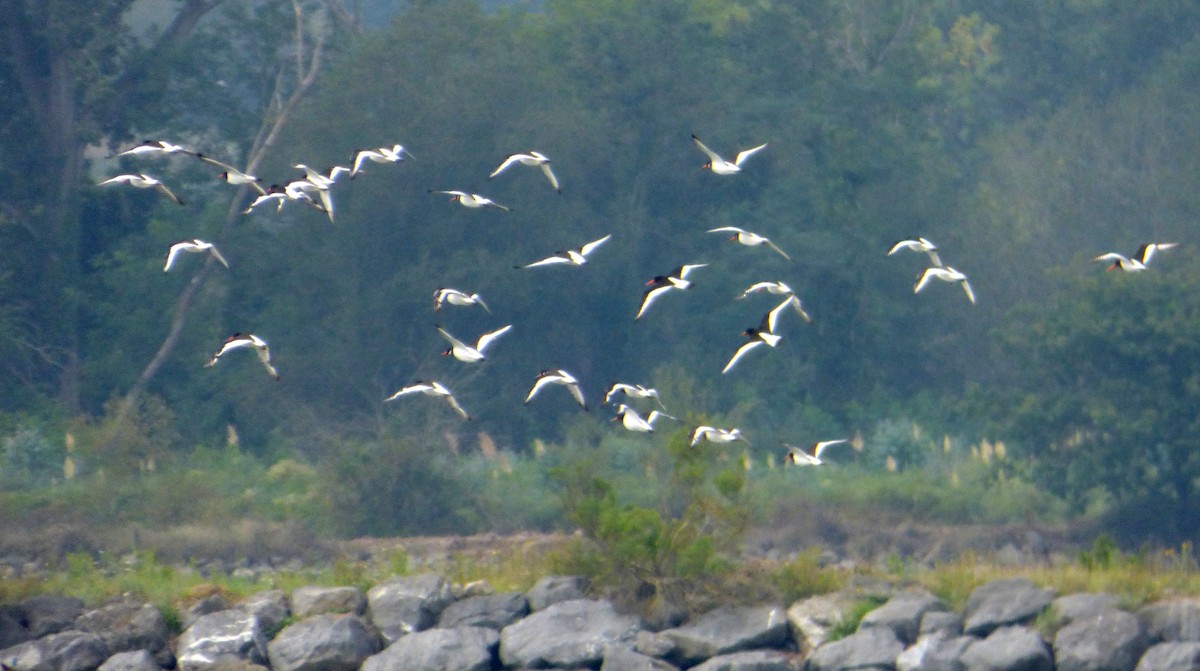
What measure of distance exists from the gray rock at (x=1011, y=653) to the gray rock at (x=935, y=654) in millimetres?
85

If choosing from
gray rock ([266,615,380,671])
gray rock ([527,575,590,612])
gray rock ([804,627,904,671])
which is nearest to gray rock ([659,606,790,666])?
gray rock ([804,627,904,671])

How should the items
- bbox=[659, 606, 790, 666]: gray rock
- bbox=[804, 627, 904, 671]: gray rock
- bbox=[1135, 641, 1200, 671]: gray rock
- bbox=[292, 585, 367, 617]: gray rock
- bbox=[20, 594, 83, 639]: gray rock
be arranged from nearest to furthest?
bbox=[1135, 641, 1200, 671]: gray rock, bbox=[804, 627, 904, 671]: gray rock, bbox=[659, 606, 790, 666]: gray rock, bbox=[292, 585, 367, 617]: gray rock, bbox=[20, 594, 83, 639]: gray rock

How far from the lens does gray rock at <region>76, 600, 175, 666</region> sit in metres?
15.8

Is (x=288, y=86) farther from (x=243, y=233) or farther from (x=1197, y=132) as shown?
(x=1197, y=132)

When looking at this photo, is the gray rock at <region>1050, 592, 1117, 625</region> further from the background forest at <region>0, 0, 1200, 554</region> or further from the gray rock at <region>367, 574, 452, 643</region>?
the background forest at <region>0, 0, 1200, 554</region>

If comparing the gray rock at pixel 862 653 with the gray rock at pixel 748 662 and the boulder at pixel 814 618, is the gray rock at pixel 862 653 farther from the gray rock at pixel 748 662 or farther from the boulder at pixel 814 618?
the boulder at pixel 814 618

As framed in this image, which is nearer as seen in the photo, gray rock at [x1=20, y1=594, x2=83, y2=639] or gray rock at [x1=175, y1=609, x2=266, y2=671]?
gray rock at [x1=175, y1=609, x2=266, y2=671]

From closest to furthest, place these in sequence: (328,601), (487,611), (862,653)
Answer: (862,653), (487,611), (328,601)

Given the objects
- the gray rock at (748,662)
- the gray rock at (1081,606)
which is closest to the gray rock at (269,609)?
the gray rock at (748,662)

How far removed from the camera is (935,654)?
14.0 meters

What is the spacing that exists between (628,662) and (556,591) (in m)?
1.49

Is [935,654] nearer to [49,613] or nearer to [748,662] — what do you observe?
[748,662]

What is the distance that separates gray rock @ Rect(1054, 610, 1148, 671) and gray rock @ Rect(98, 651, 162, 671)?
826 cm

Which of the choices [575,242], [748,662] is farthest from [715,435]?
[575,242]
